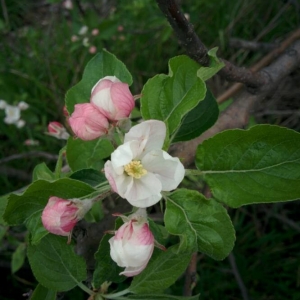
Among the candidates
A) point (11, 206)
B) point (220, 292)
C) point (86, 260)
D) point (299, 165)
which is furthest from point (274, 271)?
point (11, 206)

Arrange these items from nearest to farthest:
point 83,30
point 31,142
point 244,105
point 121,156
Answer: point 121,156, point 244,105, point 31,142, point 83,30

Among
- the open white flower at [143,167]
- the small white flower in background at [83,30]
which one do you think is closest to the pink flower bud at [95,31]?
the small white flower in background at [83,30]

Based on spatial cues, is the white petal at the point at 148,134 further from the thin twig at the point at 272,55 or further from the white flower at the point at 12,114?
the white flower at the point at 12,114

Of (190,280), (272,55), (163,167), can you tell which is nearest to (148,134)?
(163,167)

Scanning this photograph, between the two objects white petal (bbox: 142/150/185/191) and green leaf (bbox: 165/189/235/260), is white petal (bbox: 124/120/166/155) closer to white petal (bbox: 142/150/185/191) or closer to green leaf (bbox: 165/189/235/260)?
white petal (bbox: 142/150/185/191)

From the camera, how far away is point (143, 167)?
32.4 inches

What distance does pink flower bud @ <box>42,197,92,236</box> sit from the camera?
80 cm

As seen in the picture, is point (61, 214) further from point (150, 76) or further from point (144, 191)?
point (150, 76)

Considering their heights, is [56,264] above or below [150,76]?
above

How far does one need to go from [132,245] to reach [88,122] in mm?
223

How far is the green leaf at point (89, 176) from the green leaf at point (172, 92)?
0.15 m

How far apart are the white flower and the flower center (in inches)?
66.7

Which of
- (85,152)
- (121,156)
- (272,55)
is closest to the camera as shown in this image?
(121,156)

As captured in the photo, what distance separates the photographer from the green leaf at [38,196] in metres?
0.84
